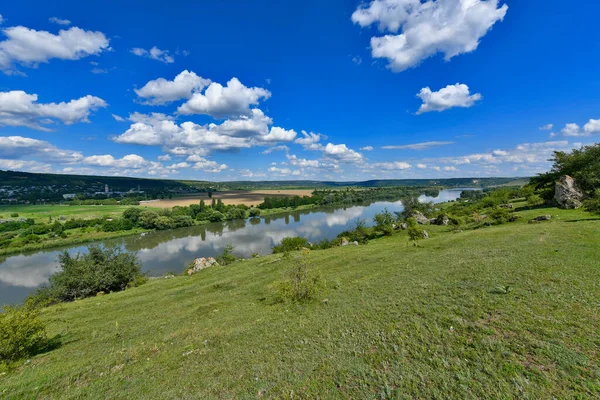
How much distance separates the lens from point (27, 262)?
46.8m

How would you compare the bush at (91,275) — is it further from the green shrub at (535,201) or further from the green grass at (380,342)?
the green shrub at (535,201)

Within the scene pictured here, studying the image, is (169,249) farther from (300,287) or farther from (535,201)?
(535,201)

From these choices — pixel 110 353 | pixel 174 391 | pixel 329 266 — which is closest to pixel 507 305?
pixel 174 391

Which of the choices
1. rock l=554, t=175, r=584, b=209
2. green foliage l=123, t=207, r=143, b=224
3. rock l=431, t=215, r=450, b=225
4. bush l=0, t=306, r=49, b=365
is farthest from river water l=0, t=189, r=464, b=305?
rock l=554, t=175, r=584, b=209

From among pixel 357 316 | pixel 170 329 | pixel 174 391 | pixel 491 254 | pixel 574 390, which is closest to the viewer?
pixel 574 390

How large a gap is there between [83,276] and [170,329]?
22325 mm

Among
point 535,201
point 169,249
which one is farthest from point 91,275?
point 535,201

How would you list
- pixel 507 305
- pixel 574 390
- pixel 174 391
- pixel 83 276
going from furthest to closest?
pixel 83 276, pixel 507 305, pixel 174 391, pixel 574 390

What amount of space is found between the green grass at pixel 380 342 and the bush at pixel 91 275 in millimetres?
14947

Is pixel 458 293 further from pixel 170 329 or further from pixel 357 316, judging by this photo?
pixel 170 329

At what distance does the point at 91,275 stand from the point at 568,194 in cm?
5277

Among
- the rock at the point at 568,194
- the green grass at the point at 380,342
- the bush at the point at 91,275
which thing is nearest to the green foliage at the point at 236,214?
the bush at the point at 91,275

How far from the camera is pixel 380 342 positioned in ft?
23.9

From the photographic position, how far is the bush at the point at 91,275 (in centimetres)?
2530
